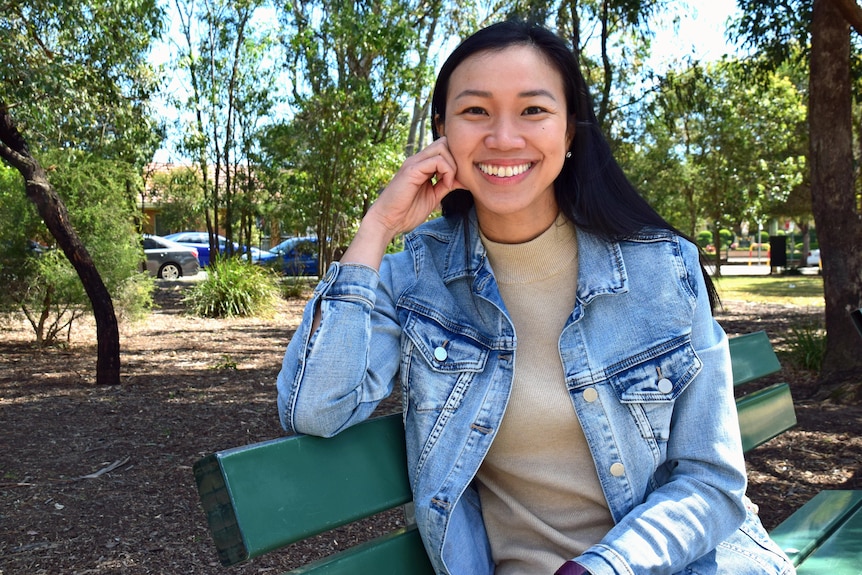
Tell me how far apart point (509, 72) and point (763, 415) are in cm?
171

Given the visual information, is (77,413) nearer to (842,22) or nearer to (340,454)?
(340,454)

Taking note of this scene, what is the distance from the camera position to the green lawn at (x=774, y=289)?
54.5 feet

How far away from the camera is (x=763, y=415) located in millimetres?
3066

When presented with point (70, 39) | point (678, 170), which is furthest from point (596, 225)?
point (678, 170)

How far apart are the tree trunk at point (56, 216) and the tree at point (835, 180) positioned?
5.74m

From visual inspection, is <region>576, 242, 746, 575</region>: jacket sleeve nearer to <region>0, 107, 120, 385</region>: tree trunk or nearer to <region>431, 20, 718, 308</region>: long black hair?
<region>431, 20, 718, 308</region>: long black hair

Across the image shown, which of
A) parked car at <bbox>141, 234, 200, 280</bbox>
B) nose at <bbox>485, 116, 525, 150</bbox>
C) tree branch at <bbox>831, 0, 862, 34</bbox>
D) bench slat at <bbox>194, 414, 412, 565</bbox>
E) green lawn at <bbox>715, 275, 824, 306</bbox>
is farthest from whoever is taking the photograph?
parked car at <bbox>141, 234, 200, 280</bbox>

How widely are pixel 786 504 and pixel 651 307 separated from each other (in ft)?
9.62

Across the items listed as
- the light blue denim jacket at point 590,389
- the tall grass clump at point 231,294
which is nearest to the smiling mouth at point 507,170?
the light blue denim jacket at point 590,389

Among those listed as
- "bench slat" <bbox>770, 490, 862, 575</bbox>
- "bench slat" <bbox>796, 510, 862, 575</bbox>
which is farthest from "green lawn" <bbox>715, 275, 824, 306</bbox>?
"bench slat" <bbox>796, 510, 862, 575</bbox>

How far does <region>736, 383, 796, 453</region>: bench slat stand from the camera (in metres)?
2.92

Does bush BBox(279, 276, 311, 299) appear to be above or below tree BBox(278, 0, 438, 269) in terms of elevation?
below

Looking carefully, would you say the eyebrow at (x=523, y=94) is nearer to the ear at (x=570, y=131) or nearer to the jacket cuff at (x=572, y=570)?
the ear at (x=570, y=131)

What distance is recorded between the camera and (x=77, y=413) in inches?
259
